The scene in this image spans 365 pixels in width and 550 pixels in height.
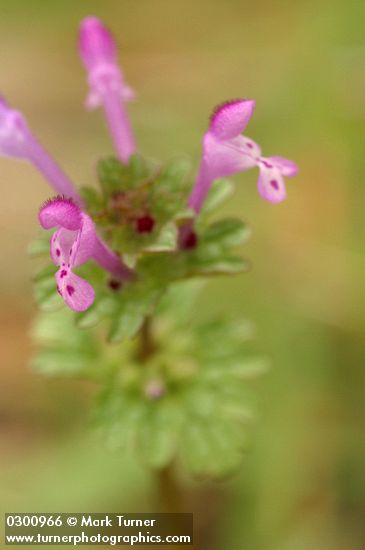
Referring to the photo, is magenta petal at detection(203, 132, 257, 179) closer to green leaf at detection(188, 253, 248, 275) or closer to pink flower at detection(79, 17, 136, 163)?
green leaf at detection(188, 253, 248, 275)

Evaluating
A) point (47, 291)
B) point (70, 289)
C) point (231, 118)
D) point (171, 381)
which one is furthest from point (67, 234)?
point (171, 381)

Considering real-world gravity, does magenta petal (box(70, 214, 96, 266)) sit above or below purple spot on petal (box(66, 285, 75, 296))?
above

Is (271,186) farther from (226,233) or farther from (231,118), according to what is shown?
(226,233)

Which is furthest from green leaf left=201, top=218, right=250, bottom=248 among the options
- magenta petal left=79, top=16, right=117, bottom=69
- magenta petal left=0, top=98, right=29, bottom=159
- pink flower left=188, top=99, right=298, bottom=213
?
magenta petal left=79, top=16, right=117, bottom=69

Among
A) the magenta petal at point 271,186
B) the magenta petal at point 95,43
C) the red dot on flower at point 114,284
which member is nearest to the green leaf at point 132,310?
the red dot on flower at point 114,284

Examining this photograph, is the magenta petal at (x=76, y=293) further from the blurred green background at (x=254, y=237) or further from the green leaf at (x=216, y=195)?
the blurred green background at (x=254, y=237)
